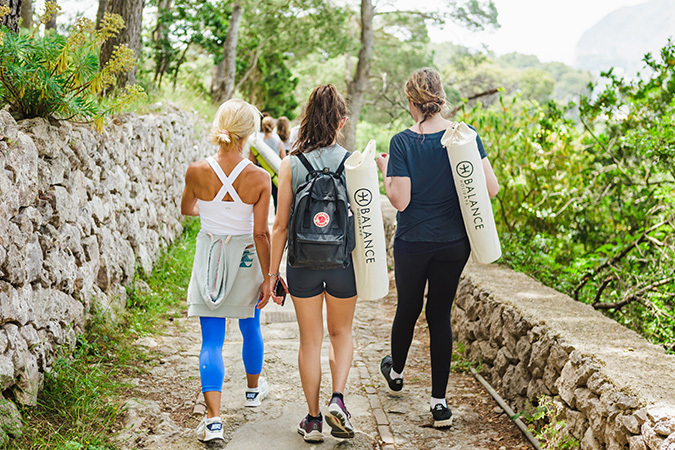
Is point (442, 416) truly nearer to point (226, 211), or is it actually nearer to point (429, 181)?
point (429, 181)

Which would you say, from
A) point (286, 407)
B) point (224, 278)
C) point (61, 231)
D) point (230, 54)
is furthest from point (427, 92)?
point (230, 54)

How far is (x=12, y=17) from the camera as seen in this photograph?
4383mm

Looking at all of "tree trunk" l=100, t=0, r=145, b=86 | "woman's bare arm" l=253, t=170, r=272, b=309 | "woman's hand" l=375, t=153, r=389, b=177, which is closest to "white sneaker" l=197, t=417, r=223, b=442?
"woman's bare arm" l=253, t=170, r=272, b=309

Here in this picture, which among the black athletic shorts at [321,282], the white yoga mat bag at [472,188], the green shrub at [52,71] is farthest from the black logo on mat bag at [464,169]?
the green shrub at [52,71]

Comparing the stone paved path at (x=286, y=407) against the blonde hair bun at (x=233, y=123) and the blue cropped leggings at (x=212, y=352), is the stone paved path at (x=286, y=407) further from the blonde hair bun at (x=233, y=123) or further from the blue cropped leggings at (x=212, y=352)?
the blonde hair bun at (x=233, y=123)

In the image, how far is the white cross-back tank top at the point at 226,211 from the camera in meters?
3.48

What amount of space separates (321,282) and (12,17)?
293 cm

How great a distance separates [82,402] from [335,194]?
1819mm

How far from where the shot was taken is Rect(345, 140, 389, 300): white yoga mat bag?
130 inches

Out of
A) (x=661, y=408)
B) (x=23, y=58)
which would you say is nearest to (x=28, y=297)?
(x=23, y=58)

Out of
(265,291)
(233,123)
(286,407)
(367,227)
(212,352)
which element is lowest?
(286,407)

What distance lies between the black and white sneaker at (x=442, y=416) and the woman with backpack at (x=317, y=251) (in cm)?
64

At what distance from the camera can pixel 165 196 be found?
7.73 meters

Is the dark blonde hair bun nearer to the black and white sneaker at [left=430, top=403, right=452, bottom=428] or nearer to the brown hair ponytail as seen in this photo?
the brown hair ponytail
